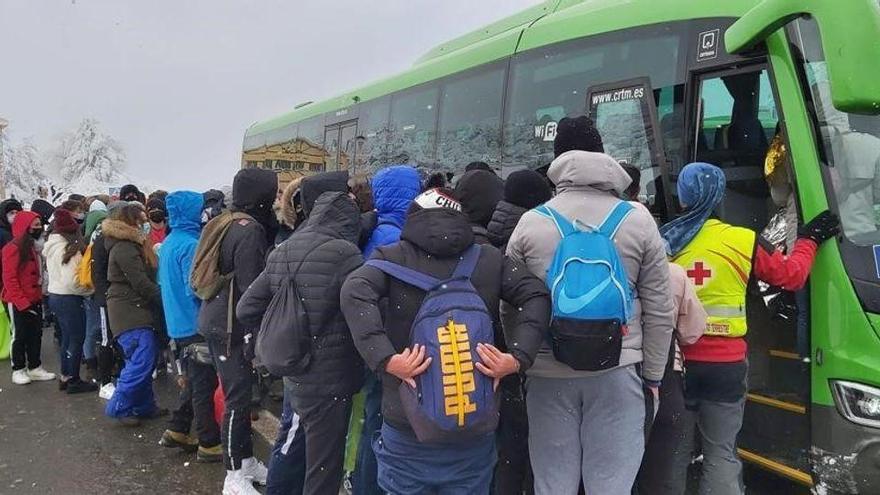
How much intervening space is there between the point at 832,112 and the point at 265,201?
3373 mm

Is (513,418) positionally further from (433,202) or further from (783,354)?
(783,354)

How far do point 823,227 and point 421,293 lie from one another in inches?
83.6

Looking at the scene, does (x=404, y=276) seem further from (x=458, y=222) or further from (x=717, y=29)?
(x=717, y=29)

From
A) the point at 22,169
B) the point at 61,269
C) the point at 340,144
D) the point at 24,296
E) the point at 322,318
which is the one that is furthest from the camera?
the point at 22,169

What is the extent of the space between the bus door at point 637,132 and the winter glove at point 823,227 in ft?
3.71

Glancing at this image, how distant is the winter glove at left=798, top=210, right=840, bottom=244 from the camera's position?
9.97ft

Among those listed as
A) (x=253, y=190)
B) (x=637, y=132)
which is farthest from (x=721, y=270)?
(x=253, y=190)

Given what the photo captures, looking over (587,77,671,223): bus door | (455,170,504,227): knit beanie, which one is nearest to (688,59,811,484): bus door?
(587,77,671,223): bus door

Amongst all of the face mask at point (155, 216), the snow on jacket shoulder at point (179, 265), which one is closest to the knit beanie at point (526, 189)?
the snow on jacket shoulder at point (179, 265)

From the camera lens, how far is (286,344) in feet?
9.38

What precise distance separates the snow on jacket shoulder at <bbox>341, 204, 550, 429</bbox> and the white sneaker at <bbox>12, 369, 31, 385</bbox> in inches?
240

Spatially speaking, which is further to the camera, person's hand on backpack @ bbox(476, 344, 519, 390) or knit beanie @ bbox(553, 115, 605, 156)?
knit beanie @ bbox(553, 115, 605, 156)

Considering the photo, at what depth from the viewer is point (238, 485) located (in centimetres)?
383

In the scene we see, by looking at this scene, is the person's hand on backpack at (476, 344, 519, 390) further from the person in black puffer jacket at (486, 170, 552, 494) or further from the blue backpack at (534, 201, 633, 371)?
the person in black puffer jacket at (486, 170, 552, 494)
